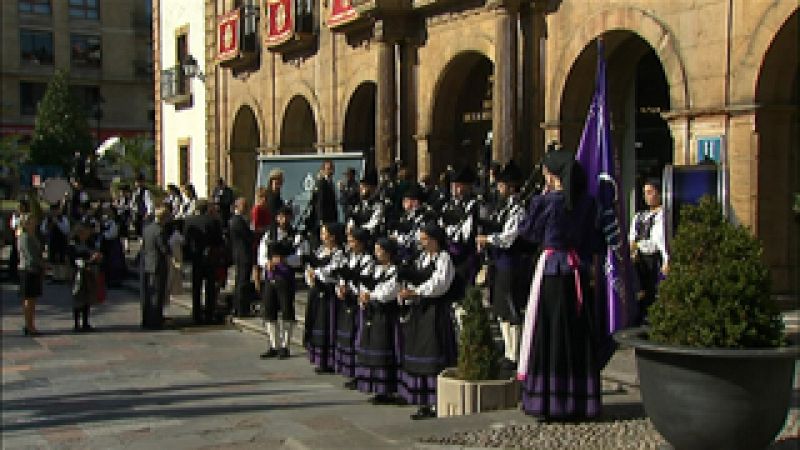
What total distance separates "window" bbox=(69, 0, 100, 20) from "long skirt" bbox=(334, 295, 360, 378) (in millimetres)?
60993

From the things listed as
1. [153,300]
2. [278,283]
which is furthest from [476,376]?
[153,300]

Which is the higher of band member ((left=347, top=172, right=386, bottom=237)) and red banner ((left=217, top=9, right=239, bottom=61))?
red banner ((left=217, top=9, right=239, bottom=61))

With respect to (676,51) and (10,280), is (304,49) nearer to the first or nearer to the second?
(10,280)

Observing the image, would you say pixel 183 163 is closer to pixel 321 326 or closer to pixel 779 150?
pixel 321 326

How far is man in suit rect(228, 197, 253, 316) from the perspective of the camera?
13.6 meters

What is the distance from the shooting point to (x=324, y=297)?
10148 millimetres

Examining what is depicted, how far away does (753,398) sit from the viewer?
4.72 meters

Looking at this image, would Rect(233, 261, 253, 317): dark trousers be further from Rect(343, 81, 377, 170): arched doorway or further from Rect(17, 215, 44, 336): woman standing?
Rect(343, 81, 377, 170): arched doorway

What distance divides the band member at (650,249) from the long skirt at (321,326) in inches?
133

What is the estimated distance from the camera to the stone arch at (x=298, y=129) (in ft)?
76.1

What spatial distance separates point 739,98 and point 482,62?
6.98 m

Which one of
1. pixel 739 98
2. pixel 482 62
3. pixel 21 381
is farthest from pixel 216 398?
pixel 482 62

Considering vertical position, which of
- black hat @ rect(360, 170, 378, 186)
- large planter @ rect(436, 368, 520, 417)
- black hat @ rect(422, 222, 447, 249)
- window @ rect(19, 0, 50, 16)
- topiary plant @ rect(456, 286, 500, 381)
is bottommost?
large planter @ rect(436, 368, 520, 417)

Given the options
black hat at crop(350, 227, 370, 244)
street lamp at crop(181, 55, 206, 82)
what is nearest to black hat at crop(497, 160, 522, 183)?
black hat at crop(350, 227, 370, 244)
